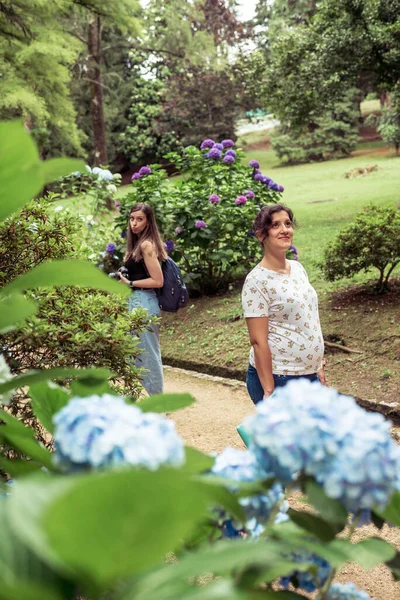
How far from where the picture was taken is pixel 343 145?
2934 centimetres

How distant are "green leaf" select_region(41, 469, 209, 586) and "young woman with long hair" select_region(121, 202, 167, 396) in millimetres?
4767

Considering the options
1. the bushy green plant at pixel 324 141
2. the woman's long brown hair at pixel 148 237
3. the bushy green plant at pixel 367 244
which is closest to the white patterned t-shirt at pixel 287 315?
the woman's long brown hair at pixel 148 237

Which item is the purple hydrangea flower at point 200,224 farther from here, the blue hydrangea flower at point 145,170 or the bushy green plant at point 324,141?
the bushy green plant at point 324,141

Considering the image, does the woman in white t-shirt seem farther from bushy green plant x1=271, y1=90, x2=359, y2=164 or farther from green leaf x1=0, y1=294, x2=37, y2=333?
bushy green plant x1=271, y1=90, x2=359, y2=164

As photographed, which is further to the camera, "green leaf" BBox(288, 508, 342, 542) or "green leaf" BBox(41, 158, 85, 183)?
"green leaf" BBox(41, 158, 85, 183)

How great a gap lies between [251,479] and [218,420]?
15.6 ft

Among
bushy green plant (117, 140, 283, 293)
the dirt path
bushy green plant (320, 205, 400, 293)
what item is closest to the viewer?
the dirt path

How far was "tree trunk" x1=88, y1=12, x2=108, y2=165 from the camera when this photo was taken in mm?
16453

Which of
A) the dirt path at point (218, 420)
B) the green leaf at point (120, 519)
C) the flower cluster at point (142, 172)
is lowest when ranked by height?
the dirt path at point (218, 420)

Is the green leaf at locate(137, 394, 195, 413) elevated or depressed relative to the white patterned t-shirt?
elevated

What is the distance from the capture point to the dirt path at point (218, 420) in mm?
3355

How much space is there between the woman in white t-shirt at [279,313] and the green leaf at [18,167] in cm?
271

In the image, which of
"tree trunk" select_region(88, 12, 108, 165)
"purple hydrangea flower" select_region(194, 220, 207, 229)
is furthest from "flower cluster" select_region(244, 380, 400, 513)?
"tree trunk" select_region(88, 12, 108, 165)

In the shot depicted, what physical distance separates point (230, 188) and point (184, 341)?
218cm
